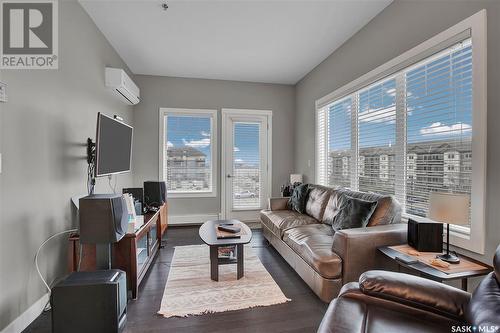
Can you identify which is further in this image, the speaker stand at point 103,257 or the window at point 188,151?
the window at point 188,151

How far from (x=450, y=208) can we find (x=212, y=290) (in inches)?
78.9

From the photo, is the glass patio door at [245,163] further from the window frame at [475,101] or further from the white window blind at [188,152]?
the window frame at [475,101]

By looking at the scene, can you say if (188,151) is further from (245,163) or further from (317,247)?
(317,247)

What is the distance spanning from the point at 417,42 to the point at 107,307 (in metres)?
3.28

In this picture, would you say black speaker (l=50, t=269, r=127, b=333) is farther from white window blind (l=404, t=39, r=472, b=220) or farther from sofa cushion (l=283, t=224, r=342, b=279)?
white window blind (l=404, t=39, r=472, b=220)

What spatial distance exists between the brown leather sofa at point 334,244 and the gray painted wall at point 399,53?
658 mm

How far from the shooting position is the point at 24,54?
1.85m

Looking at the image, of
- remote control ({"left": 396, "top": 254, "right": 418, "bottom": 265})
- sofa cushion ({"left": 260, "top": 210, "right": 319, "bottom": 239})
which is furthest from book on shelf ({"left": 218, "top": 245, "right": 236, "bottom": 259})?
remote control ({"left": 396, "top": 254, "right": 418, "bottom": 265})

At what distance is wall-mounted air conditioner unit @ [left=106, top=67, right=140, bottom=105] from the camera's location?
124 inches

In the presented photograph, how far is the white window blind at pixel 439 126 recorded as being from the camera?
1.81 m

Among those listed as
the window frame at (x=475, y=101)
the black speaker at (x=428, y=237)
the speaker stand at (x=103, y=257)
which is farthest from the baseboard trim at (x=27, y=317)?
the window frame at (x=475, y=101)

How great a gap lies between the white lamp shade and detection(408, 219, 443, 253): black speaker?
0.22 m

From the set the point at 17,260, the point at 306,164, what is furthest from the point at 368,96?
the point at 17,260

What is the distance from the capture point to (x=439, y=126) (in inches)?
79.3
